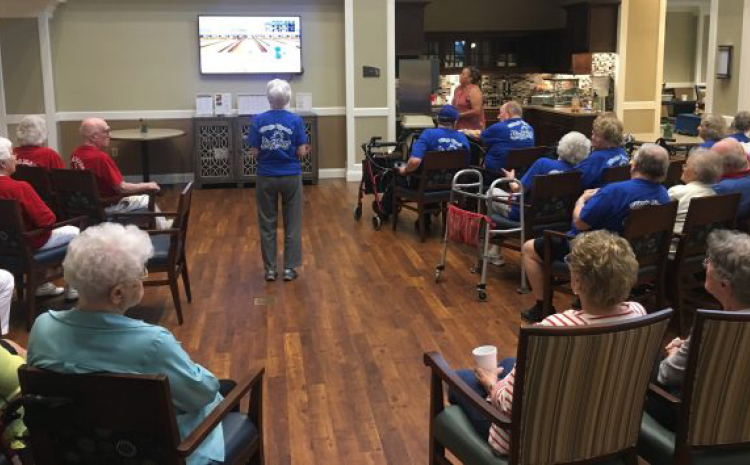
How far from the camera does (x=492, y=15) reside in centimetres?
1330

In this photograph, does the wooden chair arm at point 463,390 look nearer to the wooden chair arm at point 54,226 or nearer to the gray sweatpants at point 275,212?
the wooden chair arm at point 54,226

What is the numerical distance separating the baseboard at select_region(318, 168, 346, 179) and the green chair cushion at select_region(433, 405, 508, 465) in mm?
7990

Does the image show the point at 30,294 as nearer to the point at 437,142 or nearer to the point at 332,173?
the point at 437,142

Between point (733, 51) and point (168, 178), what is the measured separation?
22.0ft

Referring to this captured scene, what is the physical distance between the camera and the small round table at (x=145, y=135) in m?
9.12

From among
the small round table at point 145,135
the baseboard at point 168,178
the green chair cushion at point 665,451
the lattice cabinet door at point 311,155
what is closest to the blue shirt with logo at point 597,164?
the green chair cushion at point 665,451

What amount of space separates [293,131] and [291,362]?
6.20 ft

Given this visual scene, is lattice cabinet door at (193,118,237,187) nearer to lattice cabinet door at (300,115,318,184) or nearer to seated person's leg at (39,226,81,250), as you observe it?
lattice cabinet door at (300,115,318,184)

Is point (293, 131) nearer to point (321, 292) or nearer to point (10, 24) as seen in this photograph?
point (321, 292)

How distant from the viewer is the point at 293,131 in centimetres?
559

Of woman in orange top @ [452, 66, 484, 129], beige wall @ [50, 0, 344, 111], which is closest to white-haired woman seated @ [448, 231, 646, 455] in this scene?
woman in orange top @ [452, 66, 484, 129]

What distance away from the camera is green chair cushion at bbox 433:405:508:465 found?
7.94ft

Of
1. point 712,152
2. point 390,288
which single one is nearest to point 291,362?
point 390,288

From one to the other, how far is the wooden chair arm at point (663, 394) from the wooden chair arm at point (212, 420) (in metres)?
1.26
